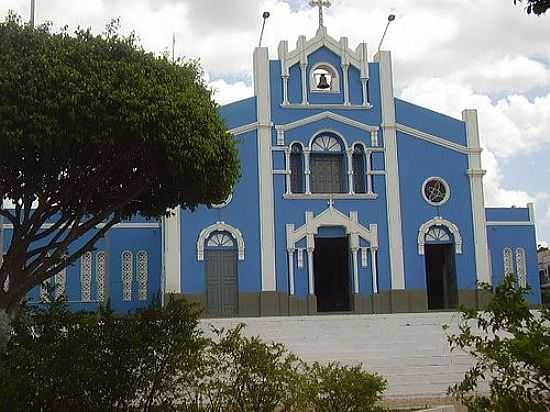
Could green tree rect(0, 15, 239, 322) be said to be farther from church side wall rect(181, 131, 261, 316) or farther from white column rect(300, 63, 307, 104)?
white column rect(300, 63, 307, 104)

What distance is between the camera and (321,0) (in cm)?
2872

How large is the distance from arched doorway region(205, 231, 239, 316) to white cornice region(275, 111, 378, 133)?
169 inches

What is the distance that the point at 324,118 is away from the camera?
27703 mm

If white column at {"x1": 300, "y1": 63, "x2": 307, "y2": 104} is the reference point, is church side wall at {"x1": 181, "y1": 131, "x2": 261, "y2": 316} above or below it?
below

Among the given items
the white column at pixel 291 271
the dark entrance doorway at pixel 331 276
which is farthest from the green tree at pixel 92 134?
the dark entrance doorway at pixel 331 276

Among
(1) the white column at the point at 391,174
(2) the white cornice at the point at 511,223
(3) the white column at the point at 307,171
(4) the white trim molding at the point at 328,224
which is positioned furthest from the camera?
(2) the white cornice at the point at 511,223

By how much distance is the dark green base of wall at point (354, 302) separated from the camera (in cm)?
2619

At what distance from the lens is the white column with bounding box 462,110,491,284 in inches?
1087

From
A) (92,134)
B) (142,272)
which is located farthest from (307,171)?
(92,134)

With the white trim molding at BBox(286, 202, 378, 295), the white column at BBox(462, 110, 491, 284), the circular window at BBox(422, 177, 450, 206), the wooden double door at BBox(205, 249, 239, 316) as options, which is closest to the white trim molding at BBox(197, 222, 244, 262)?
the wooden double door at BBox(205, 249, 239, 316)

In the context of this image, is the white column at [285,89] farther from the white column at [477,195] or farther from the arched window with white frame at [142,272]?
the arched window with white frame at [142,272]

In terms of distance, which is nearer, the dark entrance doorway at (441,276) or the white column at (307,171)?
the white column at (307,171)

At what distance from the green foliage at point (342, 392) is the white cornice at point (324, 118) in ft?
56.0

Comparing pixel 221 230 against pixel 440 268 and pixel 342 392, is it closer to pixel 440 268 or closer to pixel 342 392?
pixel 440 268
